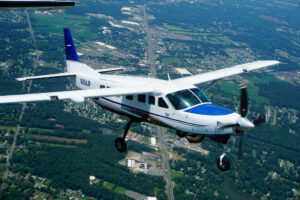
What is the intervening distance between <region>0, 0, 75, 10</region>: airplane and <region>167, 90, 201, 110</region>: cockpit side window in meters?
10.3

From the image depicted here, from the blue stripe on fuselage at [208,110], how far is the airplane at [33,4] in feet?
36.5

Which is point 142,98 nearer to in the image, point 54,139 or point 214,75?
point 214,75

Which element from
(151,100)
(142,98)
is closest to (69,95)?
(142,98)

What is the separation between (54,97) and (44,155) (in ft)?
436

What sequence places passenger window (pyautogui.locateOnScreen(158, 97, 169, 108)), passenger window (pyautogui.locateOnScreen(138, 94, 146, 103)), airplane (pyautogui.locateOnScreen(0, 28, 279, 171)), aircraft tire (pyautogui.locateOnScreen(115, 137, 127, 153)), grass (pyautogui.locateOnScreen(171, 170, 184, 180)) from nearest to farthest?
1. airplane (pyautogui.locateOnScreen(0, 28, 279, 171))
2. passenger window (pyautogui.locateOnScreen(158, 97, 169, 108))
3. passenger window (pyautogui.locateOnScreen(138, 94, 146, 103))
4. aircraft tire (pyautogui.locateOnScreen(115, 137, 127, 153))
5. grass (pyautogui.locateOnScreen(171, 170, 184, 180))

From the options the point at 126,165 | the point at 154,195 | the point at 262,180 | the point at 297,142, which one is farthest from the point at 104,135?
the point at 297,142

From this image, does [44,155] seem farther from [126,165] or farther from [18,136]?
[126,165]

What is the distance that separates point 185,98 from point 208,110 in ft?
7.01

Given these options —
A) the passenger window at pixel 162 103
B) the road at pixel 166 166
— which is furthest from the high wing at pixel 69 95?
the road at pixel 166 166

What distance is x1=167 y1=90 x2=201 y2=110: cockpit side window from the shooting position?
20734 mm

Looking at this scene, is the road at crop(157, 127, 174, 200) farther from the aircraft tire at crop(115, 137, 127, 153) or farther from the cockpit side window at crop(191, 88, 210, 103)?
the cockpit side window at crop(191, 88, 210, 103)

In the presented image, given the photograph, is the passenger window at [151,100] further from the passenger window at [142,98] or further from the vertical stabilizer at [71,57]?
the vertical stabilizer at [71,57]

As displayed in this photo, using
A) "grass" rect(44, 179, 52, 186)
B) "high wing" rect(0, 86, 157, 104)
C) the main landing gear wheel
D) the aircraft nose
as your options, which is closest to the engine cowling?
the main landing gear wheel

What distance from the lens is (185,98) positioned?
2095cm
